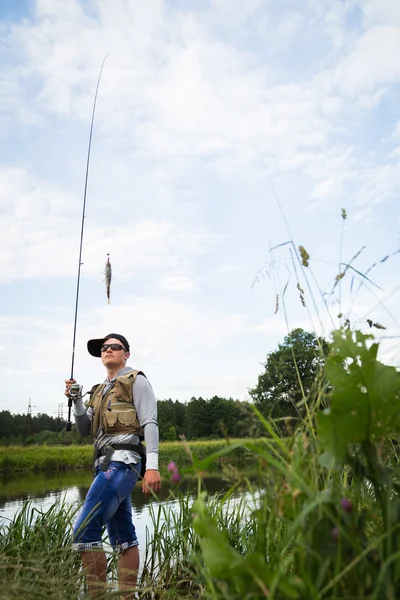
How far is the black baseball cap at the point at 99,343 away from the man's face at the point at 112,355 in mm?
84

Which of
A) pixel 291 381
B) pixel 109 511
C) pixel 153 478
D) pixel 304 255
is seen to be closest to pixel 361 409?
pixel 304 255

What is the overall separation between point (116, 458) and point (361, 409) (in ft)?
9.85

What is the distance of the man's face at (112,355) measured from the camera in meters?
4.68

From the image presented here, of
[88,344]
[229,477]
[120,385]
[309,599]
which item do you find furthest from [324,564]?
[88,344]

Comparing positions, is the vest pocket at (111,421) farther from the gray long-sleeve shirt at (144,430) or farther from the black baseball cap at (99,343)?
the black baseball cap at (99,343)

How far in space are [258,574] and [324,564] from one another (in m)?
0.16

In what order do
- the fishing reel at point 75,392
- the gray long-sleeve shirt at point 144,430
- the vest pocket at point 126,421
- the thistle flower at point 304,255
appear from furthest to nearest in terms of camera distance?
the fishing reel at point 75,392 < the vest pocket at point 126,421 < the gray long-sleeve shirt at point 144,430 < the thistle flower at point 304,255

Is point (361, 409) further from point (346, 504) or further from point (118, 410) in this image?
point (118, 410)

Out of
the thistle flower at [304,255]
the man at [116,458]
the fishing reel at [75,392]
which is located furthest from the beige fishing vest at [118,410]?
the thistle flower at [304,255]

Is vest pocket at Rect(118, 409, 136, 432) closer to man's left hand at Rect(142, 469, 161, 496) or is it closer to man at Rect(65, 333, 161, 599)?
man at Rect(65, 333, 161, 599)

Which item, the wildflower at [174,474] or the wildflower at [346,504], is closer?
the wildflower at [346,504]

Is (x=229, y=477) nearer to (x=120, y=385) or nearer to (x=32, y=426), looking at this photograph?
(x=120, y=385)

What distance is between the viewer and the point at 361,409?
1447mm

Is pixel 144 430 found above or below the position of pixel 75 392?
below
